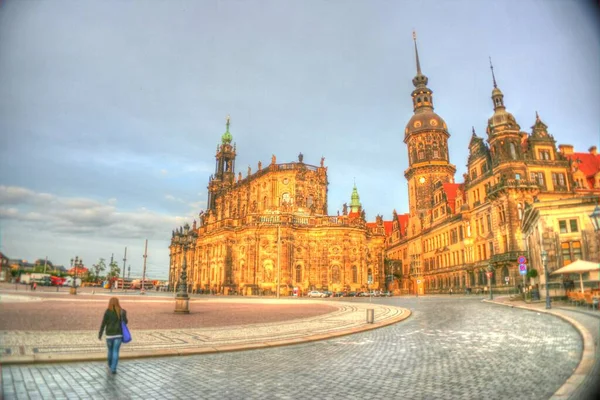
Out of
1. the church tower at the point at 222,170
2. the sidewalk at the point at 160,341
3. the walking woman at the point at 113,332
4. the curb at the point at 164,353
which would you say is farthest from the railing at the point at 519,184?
the church tower at the point at 222,170

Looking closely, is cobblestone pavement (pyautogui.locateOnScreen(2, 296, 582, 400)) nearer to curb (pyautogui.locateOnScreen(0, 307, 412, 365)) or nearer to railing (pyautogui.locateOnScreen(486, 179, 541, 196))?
curb (pyautogui.locateOnScreen(0, 307, 412, 365))

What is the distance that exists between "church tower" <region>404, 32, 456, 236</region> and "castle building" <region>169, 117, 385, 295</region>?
8549 mm

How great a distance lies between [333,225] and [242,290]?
64.9 ft

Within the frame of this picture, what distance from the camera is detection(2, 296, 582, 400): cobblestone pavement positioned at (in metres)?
6.66

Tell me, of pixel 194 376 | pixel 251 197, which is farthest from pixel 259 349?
pixel 251 197

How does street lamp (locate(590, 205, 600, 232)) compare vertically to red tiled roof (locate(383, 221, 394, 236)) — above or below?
below

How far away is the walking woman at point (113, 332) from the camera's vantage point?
8.10 metres

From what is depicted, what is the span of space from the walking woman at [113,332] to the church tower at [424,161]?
69318 mm

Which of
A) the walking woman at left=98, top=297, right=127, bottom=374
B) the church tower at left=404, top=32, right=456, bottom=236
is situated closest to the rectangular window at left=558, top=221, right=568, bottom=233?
the walking woman at left=98, top=297, right=127, bottom=374

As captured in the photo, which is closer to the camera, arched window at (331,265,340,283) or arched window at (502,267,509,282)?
arched window at (502,267,509,282)

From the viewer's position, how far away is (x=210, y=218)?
8838 centimetres

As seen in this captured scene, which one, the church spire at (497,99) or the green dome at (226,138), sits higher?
the green dome at (226,138)

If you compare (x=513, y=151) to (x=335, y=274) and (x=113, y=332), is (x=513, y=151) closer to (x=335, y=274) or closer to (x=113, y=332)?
(x=335, y=274)

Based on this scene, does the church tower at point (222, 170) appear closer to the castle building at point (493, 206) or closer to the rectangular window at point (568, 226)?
the castle building at point (493, 206)
